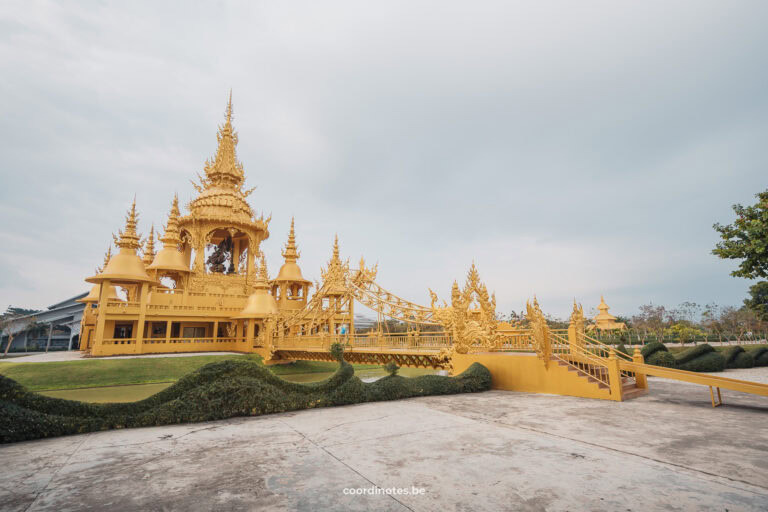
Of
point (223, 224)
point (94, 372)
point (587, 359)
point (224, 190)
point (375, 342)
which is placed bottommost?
point (94, 372)

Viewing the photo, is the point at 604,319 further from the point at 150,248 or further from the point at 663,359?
the point at 150,248

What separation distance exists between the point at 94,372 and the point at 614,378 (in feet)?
65.3

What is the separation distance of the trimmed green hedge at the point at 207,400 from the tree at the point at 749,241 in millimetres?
10727

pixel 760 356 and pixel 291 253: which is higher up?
pixel 291 253

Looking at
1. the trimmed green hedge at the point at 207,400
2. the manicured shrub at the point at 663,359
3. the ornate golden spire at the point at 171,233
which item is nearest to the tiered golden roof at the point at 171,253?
the ornate golden spire at the point at 171,233

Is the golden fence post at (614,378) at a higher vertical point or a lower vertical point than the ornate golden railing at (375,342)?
lower

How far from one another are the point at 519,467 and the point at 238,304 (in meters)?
25.3

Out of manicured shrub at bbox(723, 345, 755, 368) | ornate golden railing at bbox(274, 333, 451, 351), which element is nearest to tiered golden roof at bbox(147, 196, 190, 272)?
ornate golden railing at bbox(274, 333, 451, 351)

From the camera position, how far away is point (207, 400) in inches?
313

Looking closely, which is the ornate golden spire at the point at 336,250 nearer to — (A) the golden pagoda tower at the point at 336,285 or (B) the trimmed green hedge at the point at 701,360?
(A) the golden pagoda tower at the point at 336,285

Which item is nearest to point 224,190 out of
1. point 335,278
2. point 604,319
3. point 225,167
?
point 225,167

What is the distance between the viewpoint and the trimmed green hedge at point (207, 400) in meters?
6.40

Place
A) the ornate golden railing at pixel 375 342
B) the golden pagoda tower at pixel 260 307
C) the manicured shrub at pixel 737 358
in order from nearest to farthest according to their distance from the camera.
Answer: the ornate golden railing at pixel 375 342
the manicured shrub at pixel 737 358
the golden pagoda tower at pixel 260 307

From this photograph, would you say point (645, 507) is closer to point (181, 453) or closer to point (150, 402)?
point (181, 453)
